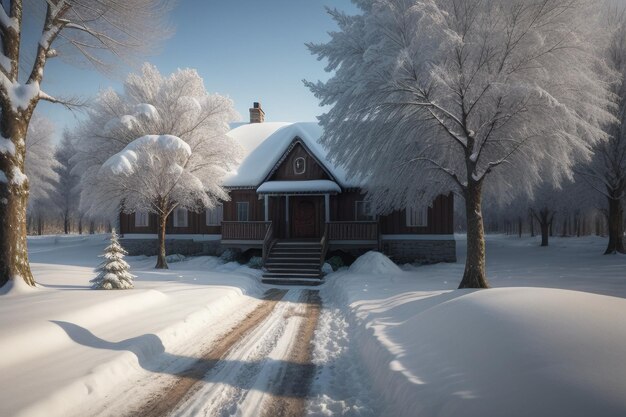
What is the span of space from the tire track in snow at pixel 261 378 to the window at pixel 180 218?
16.0 metres

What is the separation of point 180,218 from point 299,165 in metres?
8.86

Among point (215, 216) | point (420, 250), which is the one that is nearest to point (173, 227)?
point (215, 216)

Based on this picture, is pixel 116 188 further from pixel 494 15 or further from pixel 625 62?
pixel 625 62

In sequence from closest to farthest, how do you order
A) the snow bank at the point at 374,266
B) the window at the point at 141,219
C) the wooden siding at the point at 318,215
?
1. the snow bank at the point at 374,266
2. the wooden siding at the point at 318,215
3. the window at the point at 141,219

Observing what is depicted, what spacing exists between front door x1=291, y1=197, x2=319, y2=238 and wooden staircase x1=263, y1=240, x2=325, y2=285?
2119 millimetres

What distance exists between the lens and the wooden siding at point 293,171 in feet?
65.0

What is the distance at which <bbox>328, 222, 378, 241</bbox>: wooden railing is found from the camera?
1772cm

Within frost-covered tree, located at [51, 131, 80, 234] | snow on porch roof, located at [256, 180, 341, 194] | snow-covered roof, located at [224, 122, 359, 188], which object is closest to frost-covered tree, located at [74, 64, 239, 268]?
snow-covered roof, located at [224, 122, 359, 188]

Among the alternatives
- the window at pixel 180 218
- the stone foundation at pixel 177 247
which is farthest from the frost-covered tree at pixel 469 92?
the window at pixel 180 218

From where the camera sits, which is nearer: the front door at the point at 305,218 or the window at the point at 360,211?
the window at the point at 360,211

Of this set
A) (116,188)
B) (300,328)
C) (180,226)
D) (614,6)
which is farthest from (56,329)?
(614,6)

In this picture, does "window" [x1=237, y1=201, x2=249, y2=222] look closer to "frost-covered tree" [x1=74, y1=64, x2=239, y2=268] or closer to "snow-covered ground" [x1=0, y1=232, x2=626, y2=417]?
"frost-covered tree" [x1=74, y1=64, x2=239, y2=268]

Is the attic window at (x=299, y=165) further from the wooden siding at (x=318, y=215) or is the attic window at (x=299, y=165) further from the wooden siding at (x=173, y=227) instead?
the wooden siding at (x=173, y=227)

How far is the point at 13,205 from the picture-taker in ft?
26.8
